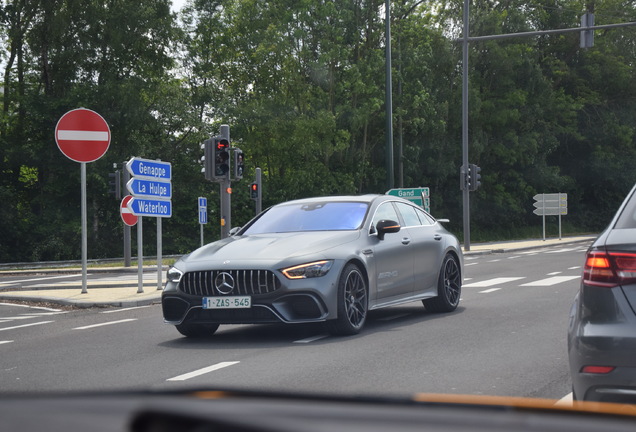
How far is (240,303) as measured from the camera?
31.5ft

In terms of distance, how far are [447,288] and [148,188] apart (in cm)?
736

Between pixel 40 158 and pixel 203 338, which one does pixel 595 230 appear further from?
pixel 203 338

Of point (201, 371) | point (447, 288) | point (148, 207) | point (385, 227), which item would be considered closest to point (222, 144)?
point (148, 207)

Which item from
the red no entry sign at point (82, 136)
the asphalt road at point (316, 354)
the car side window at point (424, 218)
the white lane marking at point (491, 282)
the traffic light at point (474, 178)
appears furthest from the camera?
the traffic light at point (474, 178)

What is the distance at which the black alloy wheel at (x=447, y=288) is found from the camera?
1221 centimetres

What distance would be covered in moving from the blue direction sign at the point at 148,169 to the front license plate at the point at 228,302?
302 inches

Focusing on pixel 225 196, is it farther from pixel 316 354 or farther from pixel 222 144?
pixel 316 354

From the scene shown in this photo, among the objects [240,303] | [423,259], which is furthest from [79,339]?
[423,259]

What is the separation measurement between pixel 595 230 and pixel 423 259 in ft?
189

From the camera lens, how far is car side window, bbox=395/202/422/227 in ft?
39.5

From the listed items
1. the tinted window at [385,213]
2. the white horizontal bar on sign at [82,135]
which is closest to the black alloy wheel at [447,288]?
the tinted window at [385,213]

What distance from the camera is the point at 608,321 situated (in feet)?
16.2

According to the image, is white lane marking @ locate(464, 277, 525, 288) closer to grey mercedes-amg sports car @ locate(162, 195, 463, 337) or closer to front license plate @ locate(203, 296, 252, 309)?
grey mercedes-amg sports car @ locate(162, 195, 463, 337)

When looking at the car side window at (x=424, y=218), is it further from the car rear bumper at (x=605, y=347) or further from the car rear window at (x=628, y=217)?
the car rear bumper at (x=605, y=347)
